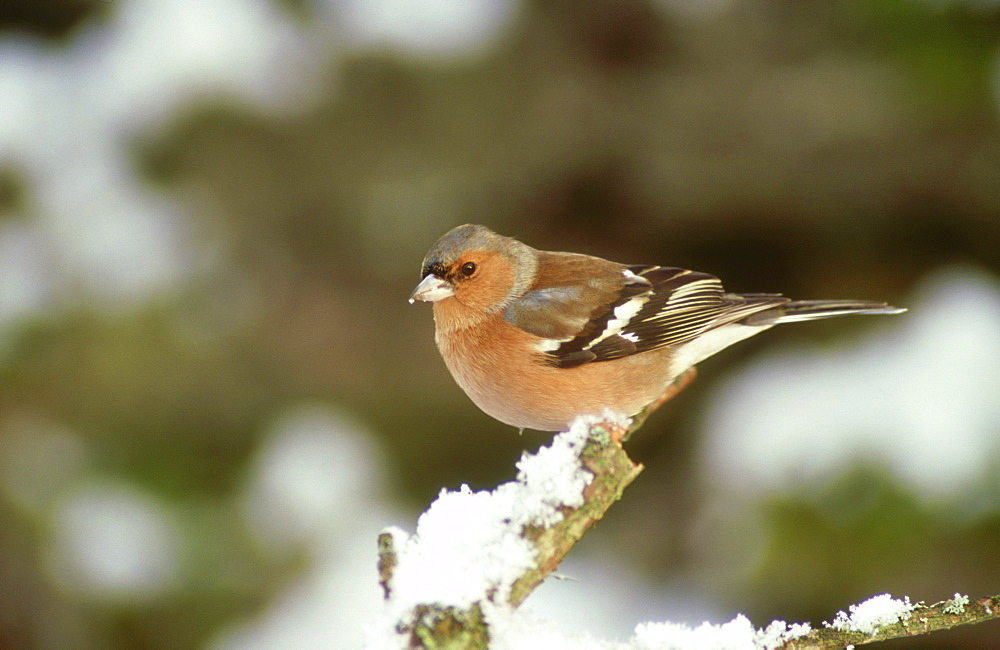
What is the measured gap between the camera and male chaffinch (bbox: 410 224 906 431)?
1.83m

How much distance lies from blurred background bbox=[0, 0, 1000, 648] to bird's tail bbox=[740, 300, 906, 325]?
4.66 feet

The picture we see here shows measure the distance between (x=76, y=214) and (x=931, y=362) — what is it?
417 centimetres

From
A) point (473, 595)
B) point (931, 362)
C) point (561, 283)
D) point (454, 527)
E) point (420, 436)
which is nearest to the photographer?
point (473, 595)

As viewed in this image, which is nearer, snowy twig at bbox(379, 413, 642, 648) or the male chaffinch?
snowy twig at bbox(379, 413, 642, 648)

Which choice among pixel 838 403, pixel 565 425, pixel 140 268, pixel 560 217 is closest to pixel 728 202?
pixel 560 217

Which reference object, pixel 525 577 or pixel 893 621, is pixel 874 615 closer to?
pixel 893 621

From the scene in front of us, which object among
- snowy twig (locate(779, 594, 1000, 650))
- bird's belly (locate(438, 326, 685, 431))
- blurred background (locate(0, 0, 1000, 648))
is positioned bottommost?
snowy twig (locate(779, 594, 1000, 650))

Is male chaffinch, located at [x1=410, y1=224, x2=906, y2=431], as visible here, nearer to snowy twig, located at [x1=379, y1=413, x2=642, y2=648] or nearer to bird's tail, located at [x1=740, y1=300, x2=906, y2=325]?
bird's tail, located at [x1=740, y1=300, x2=906, y2=325]

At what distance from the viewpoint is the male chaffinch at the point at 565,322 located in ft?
6.01

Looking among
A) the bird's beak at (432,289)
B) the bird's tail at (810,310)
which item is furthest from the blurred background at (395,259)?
the bird's beak at (432,289)

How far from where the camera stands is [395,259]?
414 centimetres

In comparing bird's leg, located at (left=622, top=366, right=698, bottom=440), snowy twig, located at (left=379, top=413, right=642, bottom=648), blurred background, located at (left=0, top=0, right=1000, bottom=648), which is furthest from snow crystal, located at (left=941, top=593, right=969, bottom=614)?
blurred background, located at (left=0, top=0, right=1000, bottom=648)

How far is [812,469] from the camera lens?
3332 millimetres

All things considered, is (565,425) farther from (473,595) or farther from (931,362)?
(931,362)
